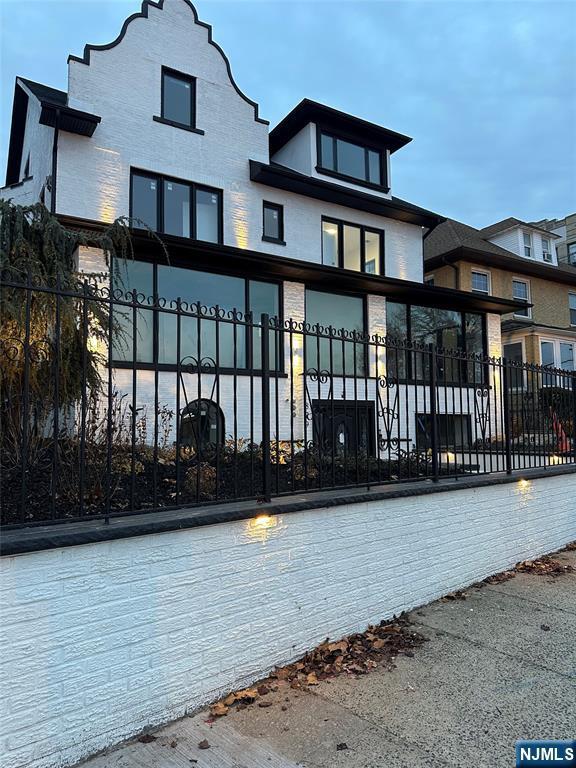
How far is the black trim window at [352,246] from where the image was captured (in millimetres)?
14477

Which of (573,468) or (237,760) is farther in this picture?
(573,468)

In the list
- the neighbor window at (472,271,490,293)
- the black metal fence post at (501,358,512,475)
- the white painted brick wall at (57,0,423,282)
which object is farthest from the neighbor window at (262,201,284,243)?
the neighbor window at (472,271,490,293)

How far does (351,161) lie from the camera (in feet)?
51.1

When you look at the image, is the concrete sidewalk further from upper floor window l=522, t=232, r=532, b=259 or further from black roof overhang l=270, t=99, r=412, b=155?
upper floor window l=522, t=232, r=532, b=259

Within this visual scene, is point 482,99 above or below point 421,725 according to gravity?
above

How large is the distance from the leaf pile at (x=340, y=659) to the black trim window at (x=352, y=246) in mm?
11215

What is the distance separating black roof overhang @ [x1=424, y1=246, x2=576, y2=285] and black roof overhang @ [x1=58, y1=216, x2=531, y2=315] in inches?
183

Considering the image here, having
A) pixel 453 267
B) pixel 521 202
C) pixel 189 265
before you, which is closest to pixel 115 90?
pixel 189 265

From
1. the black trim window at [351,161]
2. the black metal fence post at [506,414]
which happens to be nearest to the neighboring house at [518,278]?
the black trim window at [351,161]

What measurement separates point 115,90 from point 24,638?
11851 mm

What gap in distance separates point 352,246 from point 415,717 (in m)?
13.3

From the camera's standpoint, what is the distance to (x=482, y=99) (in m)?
31.9

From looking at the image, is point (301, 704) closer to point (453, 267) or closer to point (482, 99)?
point (453, 267)

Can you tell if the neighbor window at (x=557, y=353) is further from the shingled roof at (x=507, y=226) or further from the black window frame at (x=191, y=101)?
the black window frame at (x=191, y=101)
